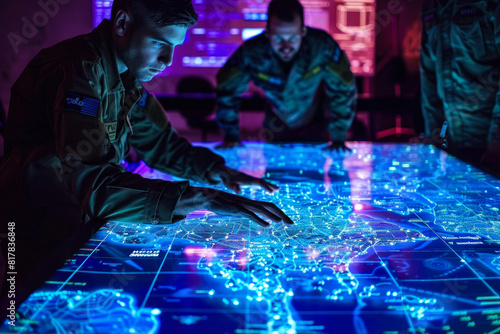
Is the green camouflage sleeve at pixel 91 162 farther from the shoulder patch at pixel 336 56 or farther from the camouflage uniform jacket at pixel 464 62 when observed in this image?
the camouflage uniform jacket at pixel 464 62

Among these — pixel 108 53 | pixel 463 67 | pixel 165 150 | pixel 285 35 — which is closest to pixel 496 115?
pixel 463 67

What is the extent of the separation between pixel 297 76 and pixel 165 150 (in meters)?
1.47

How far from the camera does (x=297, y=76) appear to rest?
3.22 m

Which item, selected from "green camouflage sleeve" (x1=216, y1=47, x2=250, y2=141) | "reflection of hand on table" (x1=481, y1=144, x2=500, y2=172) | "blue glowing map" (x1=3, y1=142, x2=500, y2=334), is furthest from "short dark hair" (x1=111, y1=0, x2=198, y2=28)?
"green camouflage sleeve" (x1=216, y1=47, x2=250, y2=141)

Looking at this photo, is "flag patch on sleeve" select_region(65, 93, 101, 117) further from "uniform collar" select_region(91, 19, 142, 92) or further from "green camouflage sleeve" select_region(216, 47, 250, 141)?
"green camouflage sleeve" select_region(216, 47, 250, 141)

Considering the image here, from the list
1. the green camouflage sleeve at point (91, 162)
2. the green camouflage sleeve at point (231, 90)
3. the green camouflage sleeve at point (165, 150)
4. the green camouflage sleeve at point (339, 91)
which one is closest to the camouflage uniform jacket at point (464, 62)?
the green camouflage sleeve at point (339, 91)

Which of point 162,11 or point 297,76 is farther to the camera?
point 297,76

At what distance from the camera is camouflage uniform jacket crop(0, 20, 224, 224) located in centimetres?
128

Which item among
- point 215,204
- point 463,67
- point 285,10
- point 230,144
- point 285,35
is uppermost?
point 285,10

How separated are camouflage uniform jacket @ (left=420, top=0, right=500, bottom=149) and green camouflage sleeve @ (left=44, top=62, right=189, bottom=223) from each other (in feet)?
7.11

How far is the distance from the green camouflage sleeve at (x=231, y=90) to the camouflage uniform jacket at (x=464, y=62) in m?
1.20

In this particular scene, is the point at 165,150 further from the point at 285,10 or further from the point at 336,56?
the point at 336,56

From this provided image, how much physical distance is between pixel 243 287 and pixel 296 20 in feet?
6.85

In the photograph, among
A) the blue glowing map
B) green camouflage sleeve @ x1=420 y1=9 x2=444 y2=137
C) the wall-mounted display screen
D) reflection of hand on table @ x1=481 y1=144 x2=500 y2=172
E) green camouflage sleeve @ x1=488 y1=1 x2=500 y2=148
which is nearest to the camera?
the blue glowing map
